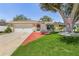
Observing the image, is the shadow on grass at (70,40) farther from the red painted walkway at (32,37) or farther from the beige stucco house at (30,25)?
the red painted walkway at (32,37)

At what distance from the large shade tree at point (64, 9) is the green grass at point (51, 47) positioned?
0.77ft

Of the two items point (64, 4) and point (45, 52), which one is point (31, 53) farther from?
point (64, 4)

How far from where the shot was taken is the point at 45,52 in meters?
3.99

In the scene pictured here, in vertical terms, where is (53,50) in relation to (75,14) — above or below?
below

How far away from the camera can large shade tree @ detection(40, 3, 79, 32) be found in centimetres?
404

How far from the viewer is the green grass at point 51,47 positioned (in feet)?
13.1

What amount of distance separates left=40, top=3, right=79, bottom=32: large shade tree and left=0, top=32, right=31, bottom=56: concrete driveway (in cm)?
51

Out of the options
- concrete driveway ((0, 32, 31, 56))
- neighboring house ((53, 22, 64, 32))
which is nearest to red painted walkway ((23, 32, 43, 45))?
concrete driveway ((0, 32, 31, 56))

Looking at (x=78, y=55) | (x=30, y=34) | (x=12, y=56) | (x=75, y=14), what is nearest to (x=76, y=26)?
(x=75, y=14)

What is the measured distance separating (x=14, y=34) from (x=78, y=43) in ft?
3.28

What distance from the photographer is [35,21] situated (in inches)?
161

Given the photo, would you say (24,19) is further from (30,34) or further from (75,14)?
(75,14)

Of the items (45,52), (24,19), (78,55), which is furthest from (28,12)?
(78,55)

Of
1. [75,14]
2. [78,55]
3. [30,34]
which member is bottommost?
[78,55]
